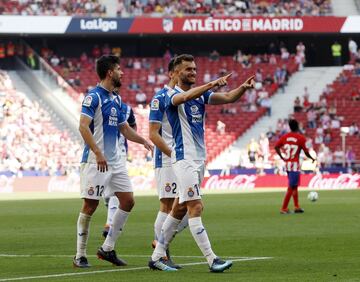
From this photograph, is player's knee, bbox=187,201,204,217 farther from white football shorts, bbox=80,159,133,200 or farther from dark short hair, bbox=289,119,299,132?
dark short hair, bbox=289,119,299,132

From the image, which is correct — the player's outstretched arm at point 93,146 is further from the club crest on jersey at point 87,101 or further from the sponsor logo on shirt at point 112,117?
the sponsor logo on shirt at point 112,117

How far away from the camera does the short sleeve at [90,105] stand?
47.0 ft

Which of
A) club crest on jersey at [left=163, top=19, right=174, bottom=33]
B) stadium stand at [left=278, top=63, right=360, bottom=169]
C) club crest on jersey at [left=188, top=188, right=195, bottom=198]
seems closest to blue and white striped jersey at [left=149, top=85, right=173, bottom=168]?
club crest on jersey at [left=188, top=188, right=195, bottom=198]

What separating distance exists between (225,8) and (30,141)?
16.4 meters

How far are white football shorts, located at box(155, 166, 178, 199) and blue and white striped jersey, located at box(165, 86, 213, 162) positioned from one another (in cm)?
165

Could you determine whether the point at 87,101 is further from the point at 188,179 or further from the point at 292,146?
the point at 292,146

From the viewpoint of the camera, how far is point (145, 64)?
207ft

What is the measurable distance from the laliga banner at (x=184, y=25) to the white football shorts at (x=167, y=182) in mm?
45356

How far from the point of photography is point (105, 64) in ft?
47.9

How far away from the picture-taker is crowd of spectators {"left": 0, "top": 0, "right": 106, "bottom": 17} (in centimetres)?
6016

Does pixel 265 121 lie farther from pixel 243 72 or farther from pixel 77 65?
pixel 77 65

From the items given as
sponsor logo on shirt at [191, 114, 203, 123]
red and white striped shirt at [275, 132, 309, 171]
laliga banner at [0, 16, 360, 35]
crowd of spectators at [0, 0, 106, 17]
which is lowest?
red and white striped shirt at [275, 132, 309, 171]

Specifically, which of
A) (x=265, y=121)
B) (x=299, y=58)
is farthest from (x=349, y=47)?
(x=265, y=121)

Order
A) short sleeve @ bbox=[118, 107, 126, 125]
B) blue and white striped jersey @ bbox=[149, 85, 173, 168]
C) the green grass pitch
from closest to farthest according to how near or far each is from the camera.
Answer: the green grass pitch < blue and white striped jersey @ bbox=[149, 85, 173, 168] < short sleeve @ bbox=[118, 107, 126, 125]
